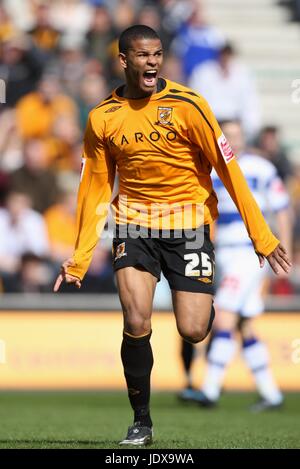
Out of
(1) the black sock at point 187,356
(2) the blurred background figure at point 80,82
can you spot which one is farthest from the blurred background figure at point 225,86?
(1) the black sock at point 187,356

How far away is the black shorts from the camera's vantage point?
24.8 ft

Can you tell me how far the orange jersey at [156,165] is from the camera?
24.4 feet

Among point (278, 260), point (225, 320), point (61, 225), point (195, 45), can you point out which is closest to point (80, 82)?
point (195, 45)

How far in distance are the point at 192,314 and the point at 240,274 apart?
3.54m

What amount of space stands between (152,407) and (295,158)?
26.1ft

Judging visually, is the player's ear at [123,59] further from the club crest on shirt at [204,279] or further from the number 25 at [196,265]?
the club crest on shirt at [204,279]

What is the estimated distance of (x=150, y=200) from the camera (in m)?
7.59

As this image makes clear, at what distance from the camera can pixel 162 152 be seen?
7492 mm

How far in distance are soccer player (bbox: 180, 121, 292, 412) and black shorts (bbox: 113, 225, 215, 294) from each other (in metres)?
3.35

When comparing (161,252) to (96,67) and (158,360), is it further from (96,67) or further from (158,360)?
(96,67)

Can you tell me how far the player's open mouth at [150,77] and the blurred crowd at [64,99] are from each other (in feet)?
21.7

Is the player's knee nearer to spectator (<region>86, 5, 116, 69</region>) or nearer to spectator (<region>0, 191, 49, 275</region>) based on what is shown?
spectator (<region>0, 191, 49, 275</region>)

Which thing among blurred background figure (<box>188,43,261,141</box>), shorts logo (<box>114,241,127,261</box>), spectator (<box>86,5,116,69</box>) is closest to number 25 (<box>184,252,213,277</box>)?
shorts logo (<box>114,241,127,261</box>)

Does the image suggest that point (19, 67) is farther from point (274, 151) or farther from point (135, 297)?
point (135, 297)
